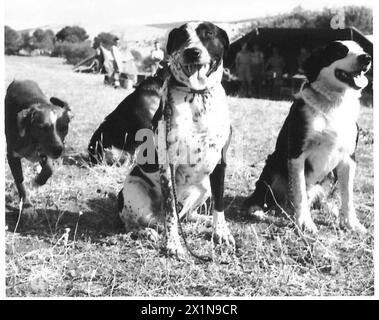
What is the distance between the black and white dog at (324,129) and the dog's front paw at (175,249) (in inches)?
42.4

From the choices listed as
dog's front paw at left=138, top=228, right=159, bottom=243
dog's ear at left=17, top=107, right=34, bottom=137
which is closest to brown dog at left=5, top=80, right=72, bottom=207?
dog's ear at left=17, top=107, right=34, bottom=137

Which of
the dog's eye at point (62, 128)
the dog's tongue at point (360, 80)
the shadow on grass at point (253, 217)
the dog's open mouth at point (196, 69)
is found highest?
the dog's open mouth at point (196, 69)

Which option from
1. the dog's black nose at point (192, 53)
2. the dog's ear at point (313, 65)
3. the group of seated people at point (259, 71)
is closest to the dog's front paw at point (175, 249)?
the dog's black nose at point (192, 53)

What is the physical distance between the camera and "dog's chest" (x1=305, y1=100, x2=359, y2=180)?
13.8 ft

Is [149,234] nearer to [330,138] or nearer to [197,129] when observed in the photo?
[197,129]

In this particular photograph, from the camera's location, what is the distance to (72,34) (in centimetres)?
570

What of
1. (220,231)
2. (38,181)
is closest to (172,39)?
(220,231)

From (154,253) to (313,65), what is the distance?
198 cm

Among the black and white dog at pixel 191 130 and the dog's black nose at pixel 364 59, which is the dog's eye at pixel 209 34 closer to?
the black and white dog at pixel 191 130

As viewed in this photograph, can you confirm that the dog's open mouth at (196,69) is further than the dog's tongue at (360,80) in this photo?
No

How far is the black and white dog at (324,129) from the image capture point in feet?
13.6

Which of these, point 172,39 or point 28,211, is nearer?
point 172,39

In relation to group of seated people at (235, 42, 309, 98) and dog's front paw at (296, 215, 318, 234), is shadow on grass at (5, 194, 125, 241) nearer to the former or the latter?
dog's front paw at (296, 215, 318, 234)
